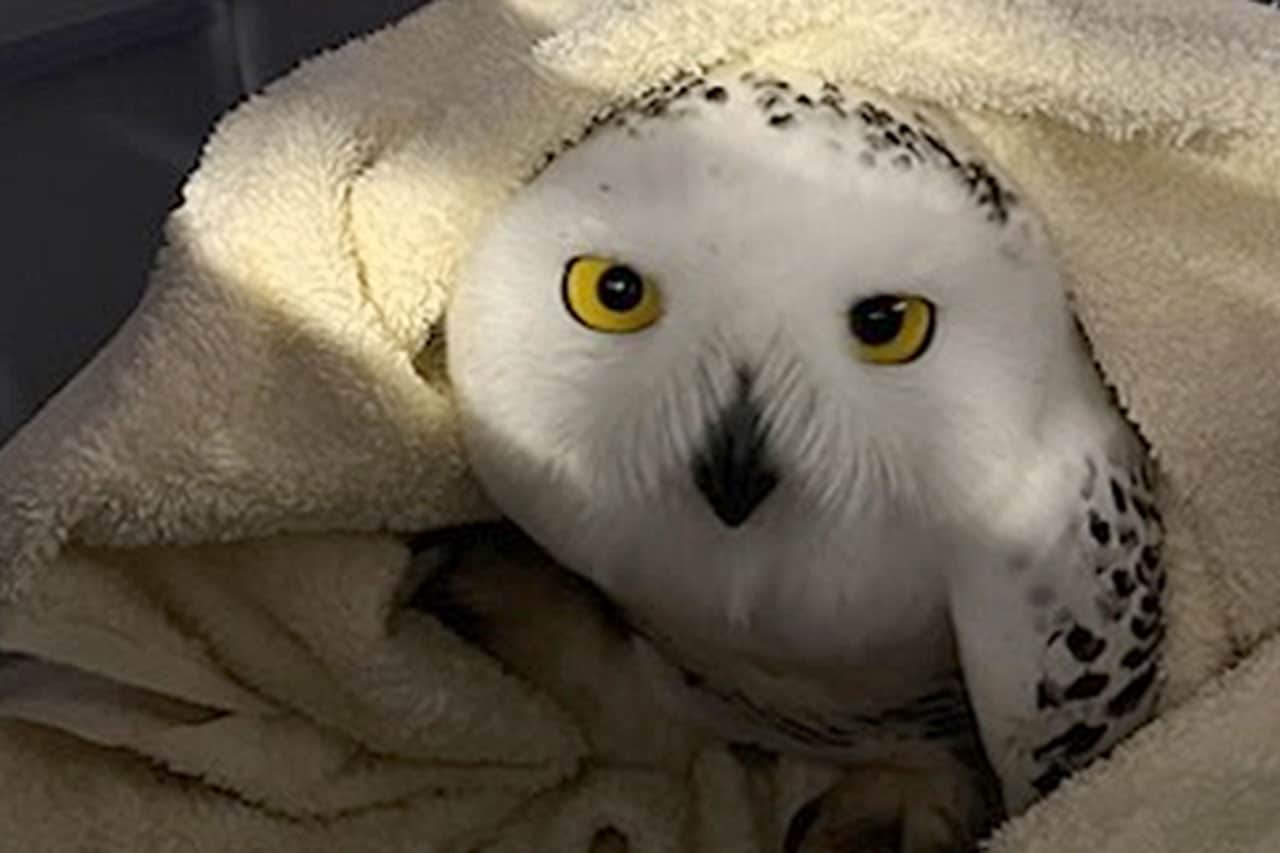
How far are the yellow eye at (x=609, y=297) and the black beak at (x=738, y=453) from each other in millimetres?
40

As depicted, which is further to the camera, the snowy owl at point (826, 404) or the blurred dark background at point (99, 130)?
the blurred dark background at point (99, 130)

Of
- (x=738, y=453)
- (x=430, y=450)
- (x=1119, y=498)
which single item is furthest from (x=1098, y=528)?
(x=430, y=450)

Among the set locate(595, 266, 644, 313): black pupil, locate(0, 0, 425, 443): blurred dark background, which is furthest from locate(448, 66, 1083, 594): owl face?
locate(0, 0, 425, 443): blurred dark background

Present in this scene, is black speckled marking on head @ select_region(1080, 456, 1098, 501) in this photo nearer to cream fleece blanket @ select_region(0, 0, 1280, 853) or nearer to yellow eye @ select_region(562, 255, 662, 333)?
cream fleece blanket @ select_region(0, 0, 1280, 853)

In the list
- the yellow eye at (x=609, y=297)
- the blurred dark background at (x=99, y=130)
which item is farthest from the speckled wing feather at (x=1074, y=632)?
the blurred dark background at (x=99, y=130)

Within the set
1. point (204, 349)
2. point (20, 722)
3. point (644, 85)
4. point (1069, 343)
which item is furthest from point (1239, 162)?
point (20, 722)

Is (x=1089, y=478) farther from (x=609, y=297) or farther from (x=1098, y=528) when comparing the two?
(x=609, y=297)

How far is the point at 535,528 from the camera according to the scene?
0.83m

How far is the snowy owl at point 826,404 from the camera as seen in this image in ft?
2.48

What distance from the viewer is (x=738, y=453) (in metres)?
0.75

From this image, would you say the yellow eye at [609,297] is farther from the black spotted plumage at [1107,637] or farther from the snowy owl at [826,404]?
the black spotted plumage at [1107,637]

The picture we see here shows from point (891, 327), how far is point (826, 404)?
31 millimetres

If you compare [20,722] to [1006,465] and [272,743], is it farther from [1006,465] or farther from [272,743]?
[1006,465]

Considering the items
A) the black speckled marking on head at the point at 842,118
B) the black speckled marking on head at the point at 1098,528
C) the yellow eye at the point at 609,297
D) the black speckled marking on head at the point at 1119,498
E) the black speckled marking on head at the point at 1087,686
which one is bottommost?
the black speckled marking on head at the point at 1087,686
